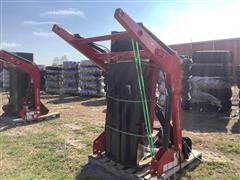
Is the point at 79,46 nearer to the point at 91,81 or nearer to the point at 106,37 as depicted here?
the point at 106,37

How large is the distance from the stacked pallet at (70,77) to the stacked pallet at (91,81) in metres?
0.80

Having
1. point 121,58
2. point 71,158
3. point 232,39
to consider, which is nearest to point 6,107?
point 71,158

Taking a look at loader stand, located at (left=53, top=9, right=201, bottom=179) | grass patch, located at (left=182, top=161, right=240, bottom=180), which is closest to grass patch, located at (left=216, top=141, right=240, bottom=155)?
grass patch, located at (left=182, top=161, right=240, bottom=180)

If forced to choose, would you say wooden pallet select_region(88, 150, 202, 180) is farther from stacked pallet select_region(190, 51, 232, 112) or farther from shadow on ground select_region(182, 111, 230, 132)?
stacked pallet select_region(190, 51, 232, 112)

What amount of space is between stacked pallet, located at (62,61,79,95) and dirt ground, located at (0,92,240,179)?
7298 mm

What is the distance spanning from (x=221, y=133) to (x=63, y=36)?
4257 millimetres

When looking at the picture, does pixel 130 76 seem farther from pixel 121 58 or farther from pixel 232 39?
pixel 232 39

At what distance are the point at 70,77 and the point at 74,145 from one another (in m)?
11.2

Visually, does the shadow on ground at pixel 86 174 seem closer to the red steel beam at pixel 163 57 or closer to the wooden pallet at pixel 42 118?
the red steel beam at pixel 163 57

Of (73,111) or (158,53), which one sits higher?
(158,53)

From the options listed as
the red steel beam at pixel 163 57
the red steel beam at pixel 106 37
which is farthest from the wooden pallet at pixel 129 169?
the red steel beam at pixel 106 37

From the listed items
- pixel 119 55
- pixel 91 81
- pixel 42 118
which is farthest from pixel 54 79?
pixel 119 55

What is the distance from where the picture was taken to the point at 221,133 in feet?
24.1

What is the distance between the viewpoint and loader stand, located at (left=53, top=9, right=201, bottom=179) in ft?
13.0
